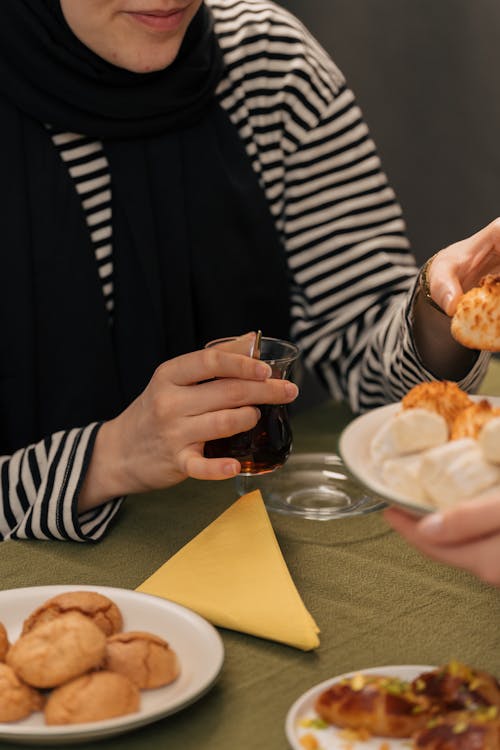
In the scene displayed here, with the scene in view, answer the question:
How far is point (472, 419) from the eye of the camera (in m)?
0.87

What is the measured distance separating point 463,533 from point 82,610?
370 mm

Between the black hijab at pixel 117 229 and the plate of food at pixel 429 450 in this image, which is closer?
the plate of food at pixel 429 450

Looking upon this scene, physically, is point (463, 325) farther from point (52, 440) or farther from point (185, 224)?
point (185, 224)

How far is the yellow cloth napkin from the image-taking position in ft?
3.28

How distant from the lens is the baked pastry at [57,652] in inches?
33.4

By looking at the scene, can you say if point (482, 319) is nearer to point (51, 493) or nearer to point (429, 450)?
point (429, 450)

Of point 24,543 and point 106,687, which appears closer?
point 106,687

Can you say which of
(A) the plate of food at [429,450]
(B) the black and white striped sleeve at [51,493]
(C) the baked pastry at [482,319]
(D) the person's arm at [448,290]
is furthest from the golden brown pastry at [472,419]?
(B) the black and white striped sleeve at [51,493]

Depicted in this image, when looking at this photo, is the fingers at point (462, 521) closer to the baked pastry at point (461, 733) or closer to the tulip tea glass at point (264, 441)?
the baked pastry at point (461, 733)

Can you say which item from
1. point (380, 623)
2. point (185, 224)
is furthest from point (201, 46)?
point (380, 623)

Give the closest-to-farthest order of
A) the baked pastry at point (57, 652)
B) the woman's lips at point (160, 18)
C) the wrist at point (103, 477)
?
1. the baked pastry at point (57, 652)
2. the wrist at point (103, 477)
3. the woman's lips at point (160, 18)

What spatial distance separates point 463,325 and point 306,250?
0.70 m

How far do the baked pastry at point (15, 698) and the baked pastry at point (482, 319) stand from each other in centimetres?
55

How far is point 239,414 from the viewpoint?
119 centimetres
